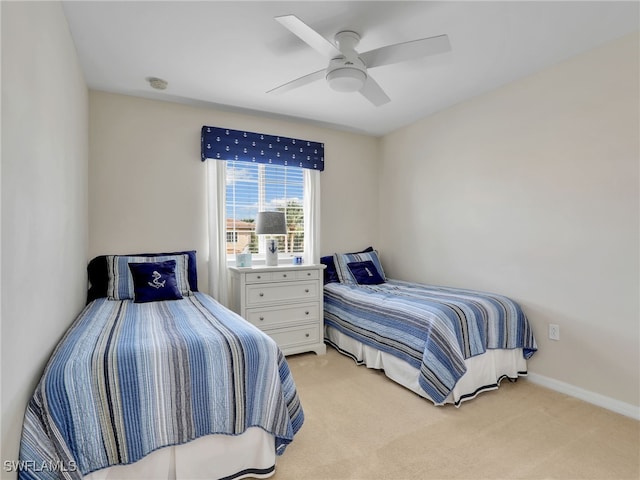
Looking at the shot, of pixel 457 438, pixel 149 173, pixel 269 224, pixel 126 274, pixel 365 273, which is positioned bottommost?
pixel 457 438

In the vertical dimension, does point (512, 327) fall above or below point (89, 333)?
below

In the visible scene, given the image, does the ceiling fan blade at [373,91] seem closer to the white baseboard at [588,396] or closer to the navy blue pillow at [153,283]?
the navy blue pillow at [153,283]

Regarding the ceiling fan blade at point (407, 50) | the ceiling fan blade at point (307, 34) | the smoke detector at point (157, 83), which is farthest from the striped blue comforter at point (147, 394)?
the smoke detector at point (157, 83)

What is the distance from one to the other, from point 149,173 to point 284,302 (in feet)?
5.62

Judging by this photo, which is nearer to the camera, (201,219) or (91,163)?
(91,163)

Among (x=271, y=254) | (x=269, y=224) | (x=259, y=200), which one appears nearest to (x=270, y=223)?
(x=269, y=224)

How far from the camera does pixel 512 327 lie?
261 cm

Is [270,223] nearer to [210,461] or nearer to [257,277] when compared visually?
[257,277]

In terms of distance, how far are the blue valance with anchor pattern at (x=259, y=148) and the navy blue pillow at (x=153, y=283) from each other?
118 centimetres

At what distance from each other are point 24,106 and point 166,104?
2148mm

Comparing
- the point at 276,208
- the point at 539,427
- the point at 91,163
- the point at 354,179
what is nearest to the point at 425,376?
the point at 539,427

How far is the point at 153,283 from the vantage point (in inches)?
104

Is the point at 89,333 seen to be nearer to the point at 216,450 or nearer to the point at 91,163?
the point at 216,450

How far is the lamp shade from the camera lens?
10.8ft
